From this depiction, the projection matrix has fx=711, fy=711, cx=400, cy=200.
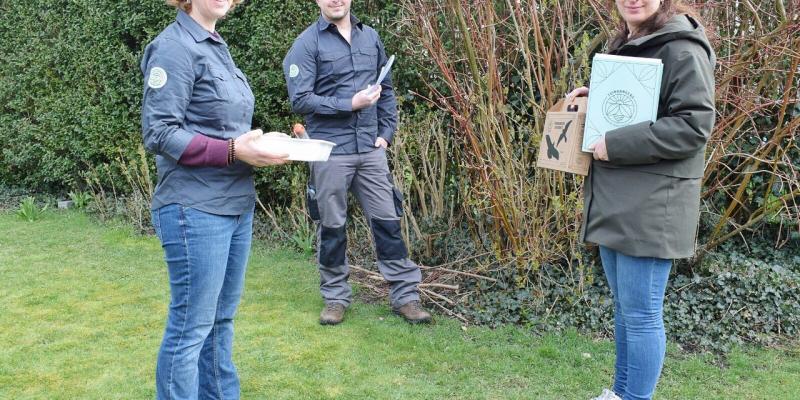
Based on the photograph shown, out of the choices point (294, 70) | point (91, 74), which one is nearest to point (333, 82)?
point (294, 70)

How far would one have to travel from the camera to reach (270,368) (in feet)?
12.1

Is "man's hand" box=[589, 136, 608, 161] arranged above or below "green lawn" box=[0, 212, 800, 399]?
above

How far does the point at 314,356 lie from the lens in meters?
3.84

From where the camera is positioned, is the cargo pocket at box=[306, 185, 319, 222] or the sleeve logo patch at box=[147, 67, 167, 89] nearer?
the sleeve logo patch at box=[147, 67, 167, 89]

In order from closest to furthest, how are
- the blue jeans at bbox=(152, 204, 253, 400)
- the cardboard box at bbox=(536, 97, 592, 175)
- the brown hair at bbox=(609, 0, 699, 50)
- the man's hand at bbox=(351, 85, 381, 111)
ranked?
1. the blue jeans at bbox=(152, 204, 253, 400)
2. the brown hair at bbox=(609, 0, 699, 50)
3. the cardboard box at bbox=(536, 97, 592, 175)
4. the man's hand at bbox=(351, 85, 381, 111)

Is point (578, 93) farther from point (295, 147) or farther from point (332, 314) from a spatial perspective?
point (332, 314)

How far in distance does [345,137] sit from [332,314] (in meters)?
1.08

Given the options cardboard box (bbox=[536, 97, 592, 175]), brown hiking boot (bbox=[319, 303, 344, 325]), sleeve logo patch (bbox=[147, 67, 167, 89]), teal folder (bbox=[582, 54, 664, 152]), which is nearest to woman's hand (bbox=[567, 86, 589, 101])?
cardboard box (bbox=[536, 97, 592, 175])

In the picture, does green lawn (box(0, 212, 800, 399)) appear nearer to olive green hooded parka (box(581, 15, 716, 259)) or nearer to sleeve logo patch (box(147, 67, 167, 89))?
olive green hooded parka (box(581, 15, 716, 259))

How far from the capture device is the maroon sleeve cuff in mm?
2363

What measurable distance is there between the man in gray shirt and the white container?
1.45 metres

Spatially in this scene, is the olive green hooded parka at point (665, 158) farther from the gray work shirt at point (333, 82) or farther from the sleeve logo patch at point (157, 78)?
the gray work shirt at point (333, 82)

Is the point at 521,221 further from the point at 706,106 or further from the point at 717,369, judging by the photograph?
the point at 706,106

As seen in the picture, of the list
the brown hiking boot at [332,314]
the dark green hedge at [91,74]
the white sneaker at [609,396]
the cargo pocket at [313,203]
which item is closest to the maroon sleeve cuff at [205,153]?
the white sneaker at [609,396]
